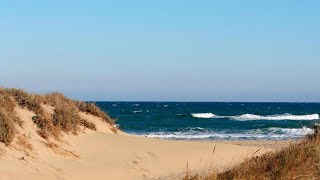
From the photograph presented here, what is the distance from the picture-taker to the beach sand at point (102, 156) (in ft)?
41.2

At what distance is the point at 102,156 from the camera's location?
15289 mm

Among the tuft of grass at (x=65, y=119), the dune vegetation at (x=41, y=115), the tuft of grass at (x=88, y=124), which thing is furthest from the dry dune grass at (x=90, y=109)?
the tuft of grass at (x=65, y=119)

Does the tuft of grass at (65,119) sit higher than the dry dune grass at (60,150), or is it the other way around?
the tuft of grass at (65,119)

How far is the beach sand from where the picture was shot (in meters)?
12.6

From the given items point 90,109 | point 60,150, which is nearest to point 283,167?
point 60,150

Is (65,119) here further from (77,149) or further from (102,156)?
(102,156)

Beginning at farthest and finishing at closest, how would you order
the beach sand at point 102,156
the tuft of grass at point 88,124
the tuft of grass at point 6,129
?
the tuft of grass at point 88,124 < the tuft of grass at point 6,129 < the beach sand at point 102,156


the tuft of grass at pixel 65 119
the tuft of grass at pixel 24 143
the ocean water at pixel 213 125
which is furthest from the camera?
the ocean water at pixel 213 125

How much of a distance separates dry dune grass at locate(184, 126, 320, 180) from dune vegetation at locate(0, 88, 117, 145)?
6232mm

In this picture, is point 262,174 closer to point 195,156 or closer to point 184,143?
point 195,156

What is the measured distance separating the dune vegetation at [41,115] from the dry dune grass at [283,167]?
245 inches

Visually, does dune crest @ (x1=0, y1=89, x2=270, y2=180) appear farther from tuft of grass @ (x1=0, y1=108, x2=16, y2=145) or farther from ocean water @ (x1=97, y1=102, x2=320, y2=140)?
ocean water @ (x1=97, y1=102, x2=320, y2=140)

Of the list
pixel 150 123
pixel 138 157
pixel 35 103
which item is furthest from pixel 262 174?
pixel 150 123

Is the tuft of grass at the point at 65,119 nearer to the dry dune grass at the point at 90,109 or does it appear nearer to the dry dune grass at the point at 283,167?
the dry dune grass at the point at 90,109
